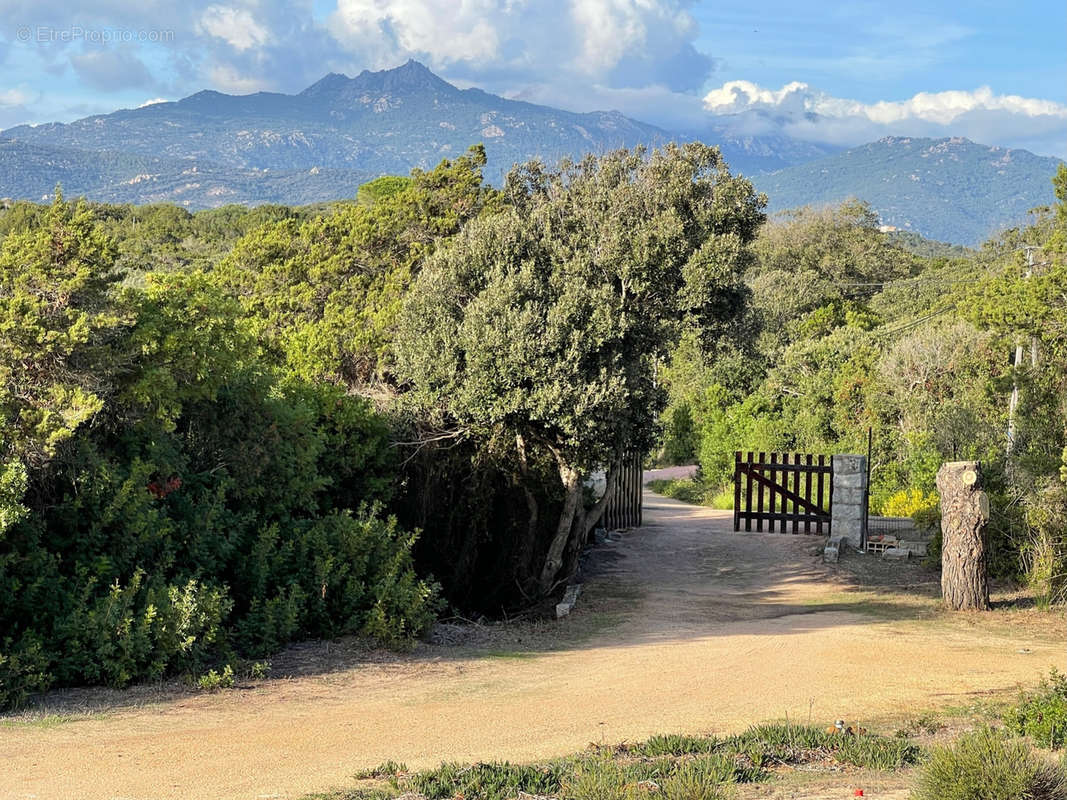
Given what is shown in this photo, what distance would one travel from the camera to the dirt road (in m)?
7.04

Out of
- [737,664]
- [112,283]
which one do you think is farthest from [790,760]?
[112,283]

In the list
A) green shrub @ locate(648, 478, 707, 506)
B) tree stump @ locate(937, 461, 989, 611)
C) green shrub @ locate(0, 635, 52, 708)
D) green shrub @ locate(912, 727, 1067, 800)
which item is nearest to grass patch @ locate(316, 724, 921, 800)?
green shrub @ locate(912, 727, 1067, 800)

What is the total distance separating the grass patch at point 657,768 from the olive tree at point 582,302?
585 centimetres

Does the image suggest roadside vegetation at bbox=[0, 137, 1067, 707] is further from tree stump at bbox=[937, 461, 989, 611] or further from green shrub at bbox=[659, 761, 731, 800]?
green shrub at bbox=[659, 761, 731, 800]

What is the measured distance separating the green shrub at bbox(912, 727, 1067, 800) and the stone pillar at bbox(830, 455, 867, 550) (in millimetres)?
13766

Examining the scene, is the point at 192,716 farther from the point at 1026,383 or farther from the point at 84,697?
the point at 1026,383

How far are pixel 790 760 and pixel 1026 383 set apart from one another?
10.7 meters

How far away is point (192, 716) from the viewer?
834 cm

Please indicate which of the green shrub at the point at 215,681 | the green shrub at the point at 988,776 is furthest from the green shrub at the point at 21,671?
the green shrub at the point at 988,776

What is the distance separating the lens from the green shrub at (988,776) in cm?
Result: 540

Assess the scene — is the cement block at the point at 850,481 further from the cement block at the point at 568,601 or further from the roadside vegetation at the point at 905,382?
the cement block at the point at 568,601

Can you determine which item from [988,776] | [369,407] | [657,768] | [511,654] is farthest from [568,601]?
[988,776]

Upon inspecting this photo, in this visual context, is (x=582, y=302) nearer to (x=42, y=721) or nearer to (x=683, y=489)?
(x=42, y=721)

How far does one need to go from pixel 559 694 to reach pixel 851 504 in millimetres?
11239
